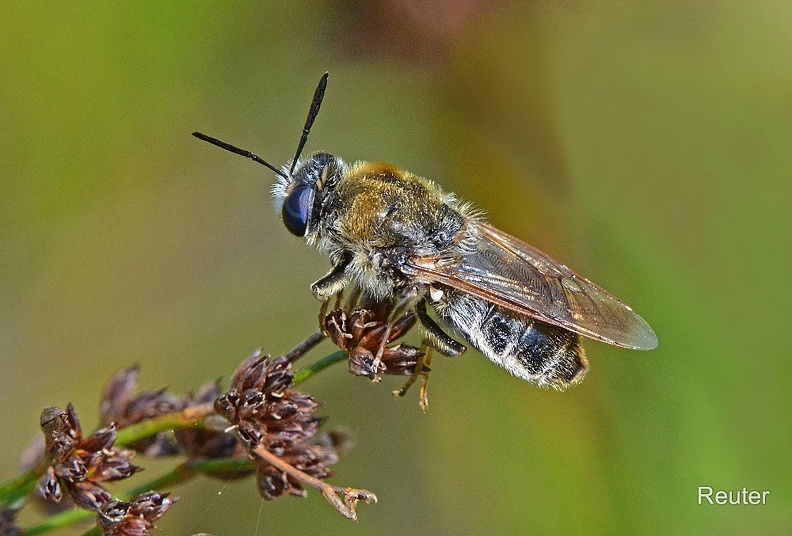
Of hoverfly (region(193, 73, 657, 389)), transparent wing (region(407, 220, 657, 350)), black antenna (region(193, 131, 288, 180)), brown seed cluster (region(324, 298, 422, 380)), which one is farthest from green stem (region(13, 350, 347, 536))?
black antenna (region(193, 131, 288, 180))

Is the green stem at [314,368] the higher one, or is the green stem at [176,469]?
the green stem at [314,368]

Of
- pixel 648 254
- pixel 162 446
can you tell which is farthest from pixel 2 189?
pixel 648 254

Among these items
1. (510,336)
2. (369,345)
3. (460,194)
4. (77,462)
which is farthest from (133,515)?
(460,194)

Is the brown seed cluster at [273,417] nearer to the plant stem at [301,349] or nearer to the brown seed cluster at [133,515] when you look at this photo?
the plant stem at [301,349]

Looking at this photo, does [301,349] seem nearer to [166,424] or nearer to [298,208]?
[166,424]

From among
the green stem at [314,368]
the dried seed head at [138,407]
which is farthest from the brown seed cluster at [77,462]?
the green stem at [314,368]

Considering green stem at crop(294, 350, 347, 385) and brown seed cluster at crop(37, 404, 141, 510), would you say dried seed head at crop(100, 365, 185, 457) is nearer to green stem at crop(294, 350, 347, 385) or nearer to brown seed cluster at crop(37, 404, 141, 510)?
brown seed cluster at crop(37, 404, 141, 510)

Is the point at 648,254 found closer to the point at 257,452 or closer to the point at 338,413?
the point at 338,413

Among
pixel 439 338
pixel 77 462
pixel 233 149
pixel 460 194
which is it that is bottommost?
pixel 77 462
